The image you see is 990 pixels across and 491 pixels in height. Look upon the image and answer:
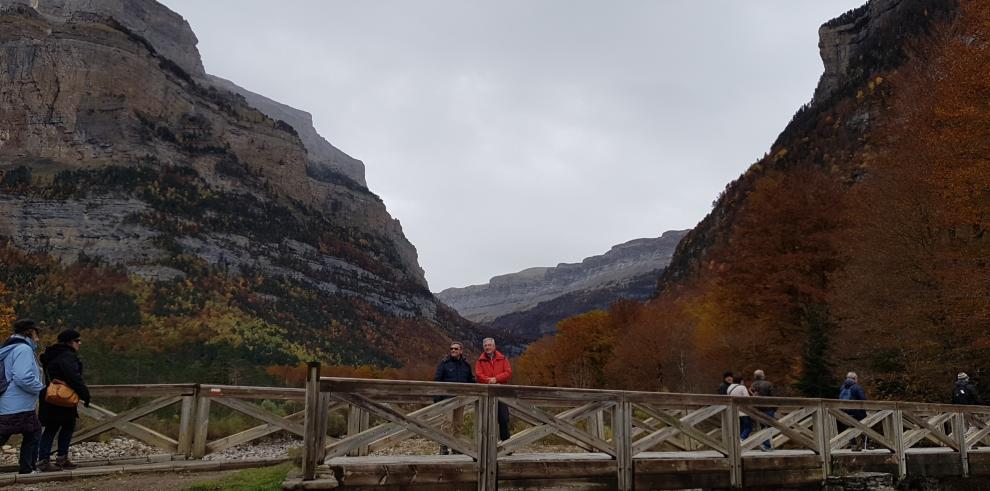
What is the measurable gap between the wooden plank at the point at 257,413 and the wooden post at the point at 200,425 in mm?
209

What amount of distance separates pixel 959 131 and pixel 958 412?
Answer: 6.87 m

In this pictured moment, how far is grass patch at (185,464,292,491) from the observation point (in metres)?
7.41

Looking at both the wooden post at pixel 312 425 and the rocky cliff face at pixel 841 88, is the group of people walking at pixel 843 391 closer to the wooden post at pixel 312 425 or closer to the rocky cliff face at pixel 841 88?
the wooden post at pixel 312 425

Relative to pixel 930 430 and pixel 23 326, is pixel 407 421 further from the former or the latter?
pixel 930 430

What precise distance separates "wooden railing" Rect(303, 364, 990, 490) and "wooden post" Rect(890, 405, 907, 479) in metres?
0.02

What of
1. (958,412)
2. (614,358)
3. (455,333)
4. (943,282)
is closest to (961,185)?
(943,282)

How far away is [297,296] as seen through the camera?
322 feet

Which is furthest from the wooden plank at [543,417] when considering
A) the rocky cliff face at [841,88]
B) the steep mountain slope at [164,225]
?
the rocky cliff face at [841,88]

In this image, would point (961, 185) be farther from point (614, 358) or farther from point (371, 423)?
point (614, 358)

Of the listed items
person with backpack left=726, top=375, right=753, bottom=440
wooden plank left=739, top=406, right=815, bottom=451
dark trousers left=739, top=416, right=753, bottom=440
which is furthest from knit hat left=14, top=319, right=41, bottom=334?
dark trousers left=739, top=416, right=753, bottom=440

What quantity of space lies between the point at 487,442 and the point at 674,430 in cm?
275

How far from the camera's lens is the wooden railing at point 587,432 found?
6.26m

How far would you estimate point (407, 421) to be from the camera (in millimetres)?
6391

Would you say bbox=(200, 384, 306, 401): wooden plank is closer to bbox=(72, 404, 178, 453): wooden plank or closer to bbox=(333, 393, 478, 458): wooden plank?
bbox=(72, 404, 178, 453): wooden plank
